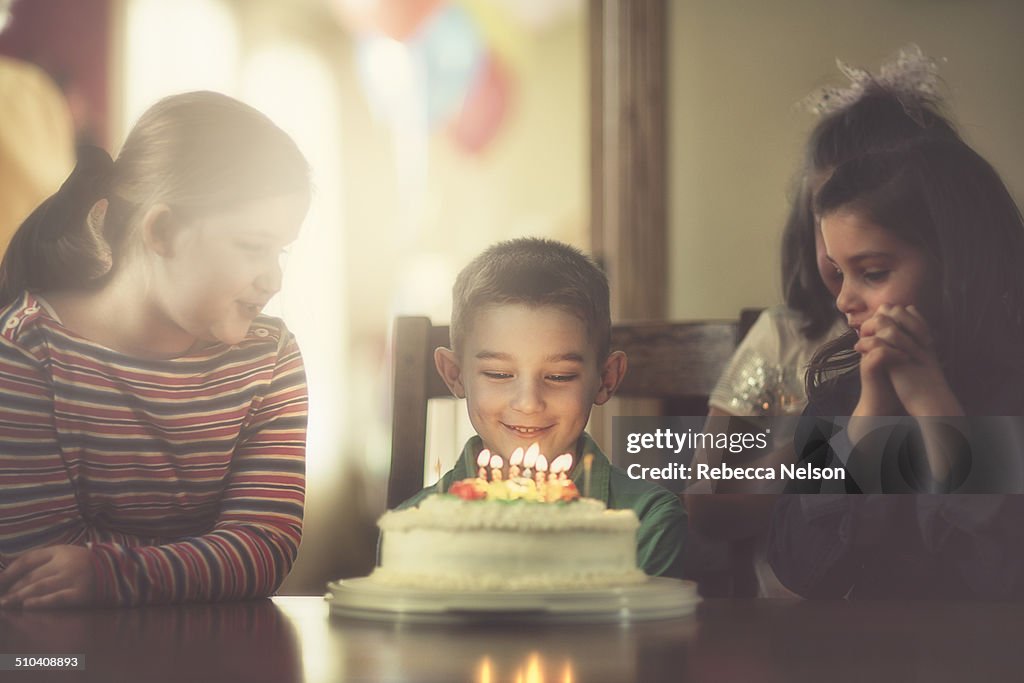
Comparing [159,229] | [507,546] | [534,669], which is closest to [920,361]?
[507,546]

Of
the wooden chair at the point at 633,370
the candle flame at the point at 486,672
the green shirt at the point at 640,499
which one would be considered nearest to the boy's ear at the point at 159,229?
the wooden chair at the point at 633,370

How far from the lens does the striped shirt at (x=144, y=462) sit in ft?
3.77

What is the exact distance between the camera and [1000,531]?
4.13 ft

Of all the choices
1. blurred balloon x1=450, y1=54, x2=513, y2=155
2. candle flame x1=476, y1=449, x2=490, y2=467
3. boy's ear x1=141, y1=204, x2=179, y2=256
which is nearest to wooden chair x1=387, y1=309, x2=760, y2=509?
candle flame x1=476, y1=449, x2=490, y2=467

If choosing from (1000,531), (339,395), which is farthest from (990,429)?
(339,395)

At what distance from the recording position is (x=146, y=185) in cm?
120

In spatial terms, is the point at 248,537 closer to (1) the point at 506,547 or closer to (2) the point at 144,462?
(2) the point at 144,462

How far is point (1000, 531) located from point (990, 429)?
4.3 inches

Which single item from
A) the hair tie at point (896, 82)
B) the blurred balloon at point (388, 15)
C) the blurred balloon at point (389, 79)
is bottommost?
the hair tie at point (896, 82)

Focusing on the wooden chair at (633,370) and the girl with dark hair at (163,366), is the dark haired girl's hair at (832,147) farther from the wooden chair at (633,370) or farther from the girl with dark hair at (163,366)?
the girl with dark hair at (163,366)

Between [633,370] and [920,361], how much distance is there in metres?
0.35

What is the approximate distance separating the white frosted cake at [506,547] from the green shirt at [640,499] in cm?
20

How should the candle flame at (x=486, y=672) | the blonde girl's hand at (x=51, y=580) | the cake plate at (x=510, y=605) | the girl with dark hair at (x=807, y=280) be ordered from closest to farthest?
the candle flame at (x=486, y=672)
the cake plate at (x=510, y=605)
the blonde girl's hand at (x=51, y=580)
the girl with dark hair at (x=807, y=280)

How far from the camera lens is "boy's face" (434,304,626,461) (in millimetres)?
1173
